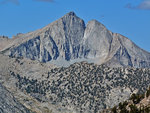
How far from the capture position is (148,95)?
197ft

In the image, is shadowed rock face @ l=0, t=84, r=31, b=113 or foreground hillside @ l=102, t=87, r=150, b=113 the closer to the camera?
shadowed rock face @ l=0, t=84, r=31, b=113

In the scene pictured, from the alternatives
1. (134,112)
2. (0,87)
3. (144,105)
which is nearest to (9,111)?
(0,87)

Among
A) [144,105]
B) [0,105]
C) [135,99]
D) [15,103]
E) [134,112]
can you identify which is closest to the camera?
[0,105]

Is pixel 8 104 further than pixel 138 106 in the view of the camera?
No

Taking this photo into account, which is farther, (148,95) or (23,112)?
(148,95)

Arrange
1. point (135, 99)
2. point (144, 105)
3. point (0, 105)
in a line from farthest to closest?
point (135, 99) < point (144, 105) < point (0, 105)

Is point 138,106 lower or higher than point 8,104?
higher

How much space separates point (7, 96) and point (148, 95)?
31662mm

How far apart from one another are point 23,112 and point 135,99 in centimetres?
3397

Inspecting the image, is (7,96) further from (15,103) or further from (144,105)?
(144,105)

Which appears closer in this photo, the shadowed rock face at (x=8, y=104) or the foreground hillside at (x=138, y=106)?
the shadowed rock face at (x=8, y=104)

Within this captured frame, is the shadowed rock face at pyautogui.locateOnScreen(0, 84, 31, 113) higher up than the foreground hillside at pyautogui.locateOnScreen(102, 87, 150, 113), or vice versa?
the foreground hillside at pyautogui.locateOnScreen(102, 87, 150, 113)

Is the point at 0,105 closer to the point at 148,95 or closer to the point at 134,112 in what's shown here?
the point at 134,112

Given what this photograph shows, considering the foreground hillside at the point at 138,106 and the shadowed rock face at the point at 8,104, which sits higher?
the foreground hillside at the point at 138,106
